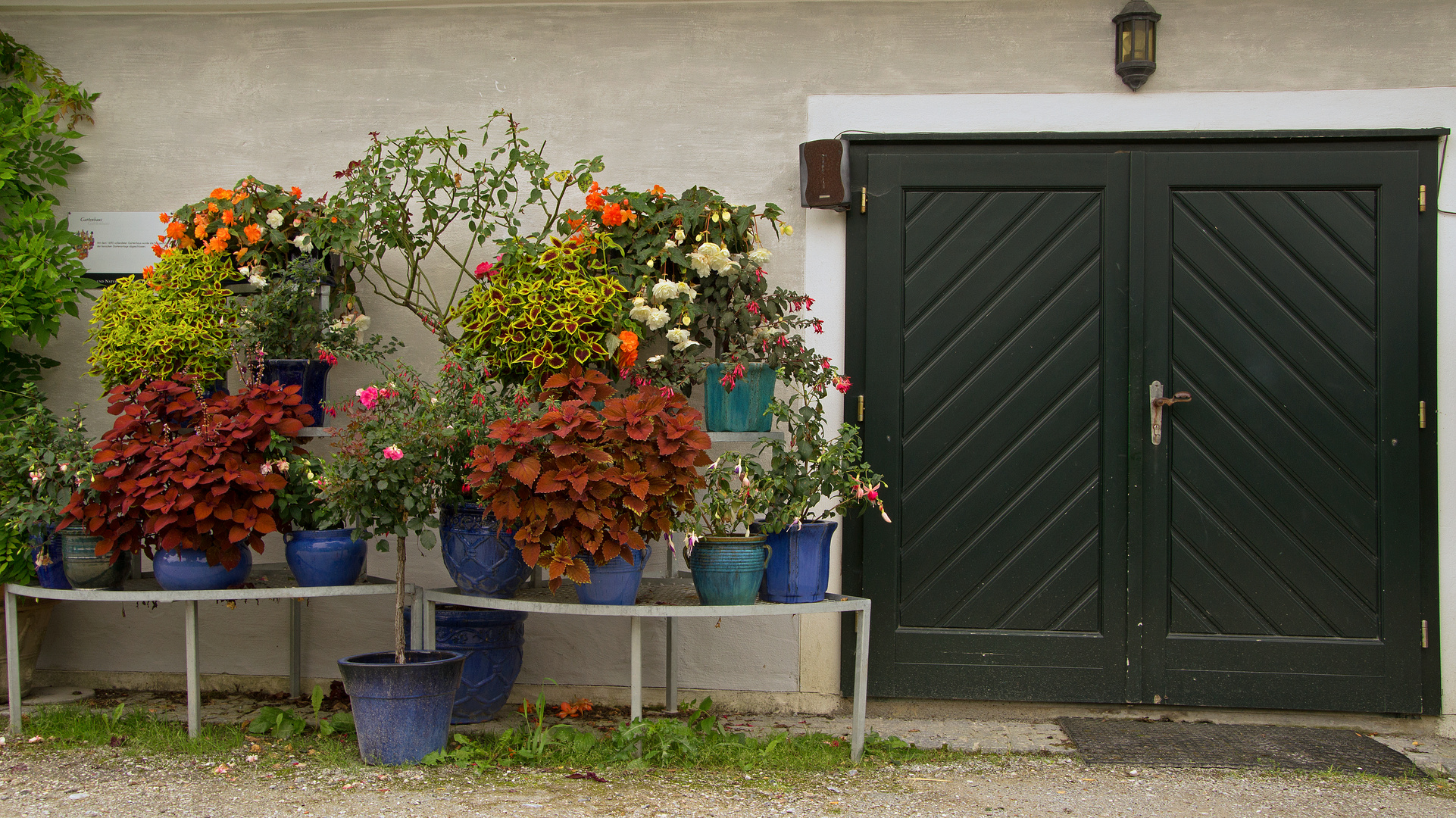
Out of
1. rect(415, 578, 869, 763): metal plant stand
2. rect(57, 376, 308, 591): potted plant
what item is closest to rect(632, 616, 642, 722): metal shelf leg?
rect(415, 578, 869, 763): metal plant stand

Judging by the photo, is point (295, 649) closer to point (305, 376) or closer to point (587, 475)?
point (305, 376)

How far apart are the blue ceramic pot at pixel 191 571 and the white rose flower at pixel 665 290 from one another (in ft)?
5.36

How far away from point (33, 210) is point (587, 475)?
271cm

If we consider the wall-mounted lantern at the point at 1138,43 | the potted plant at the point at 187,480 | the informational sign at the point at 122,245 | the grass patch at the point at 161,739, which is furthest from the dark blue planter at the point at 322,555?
the wall-mounted lantern at the point at 1138,43

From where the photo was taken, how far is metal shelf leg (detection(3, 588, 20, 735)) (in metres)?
3.62

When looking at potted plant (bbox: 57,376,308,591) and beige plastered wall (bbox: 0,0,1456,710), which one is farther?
beige plastered wall (bbox: 0,0,1456,710)

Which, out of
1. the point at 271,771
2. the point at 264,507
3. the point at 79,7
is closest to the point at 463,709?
the point at 271,771

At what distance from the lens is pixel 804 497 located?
11.1 ft

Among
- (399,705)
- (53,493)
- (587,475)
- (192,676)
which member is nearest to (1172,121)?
(587,475)

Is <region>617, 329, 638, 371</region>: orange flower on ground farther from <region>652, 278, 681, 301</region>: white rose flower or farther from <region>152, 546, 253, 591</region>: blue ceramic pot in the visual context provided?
<region>152, 546, 253, 591</region>: blue ceramic pot

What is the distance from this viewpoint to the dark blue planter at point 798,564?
3396 millimetres

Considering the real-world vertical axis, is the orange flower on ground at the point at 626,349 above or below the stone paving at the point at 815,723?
above

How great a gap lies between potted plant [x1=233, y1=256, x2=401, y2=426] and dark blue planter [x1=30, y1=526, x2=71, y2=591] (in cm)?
82

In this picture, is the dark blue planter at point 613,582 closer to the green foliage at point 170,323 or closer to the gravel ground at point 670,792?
the gravel ground at point 670,792
